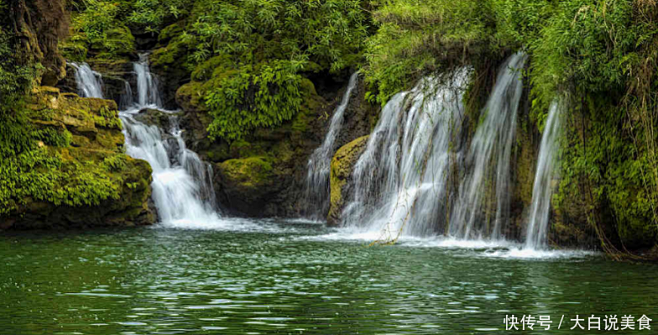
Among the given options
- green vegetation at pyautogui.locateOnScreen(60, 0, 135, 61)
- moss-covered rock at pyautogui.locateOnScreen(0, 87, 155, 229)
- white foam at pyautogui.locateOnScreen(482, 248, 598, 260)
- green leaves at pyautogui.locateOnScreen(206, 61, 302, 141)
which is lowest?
white foam at pyautogui.locateOnScreen(482, 248, 598, 260)

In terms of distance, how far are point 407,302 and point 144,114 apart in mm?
15402

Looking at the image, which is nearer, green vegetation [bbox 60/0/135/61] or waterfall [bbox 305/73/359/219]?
waterfall [bbox 305/73/359/219]

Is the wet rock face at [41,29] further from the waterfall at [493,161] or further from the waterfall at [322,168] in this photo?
the waterfall at [493,161]

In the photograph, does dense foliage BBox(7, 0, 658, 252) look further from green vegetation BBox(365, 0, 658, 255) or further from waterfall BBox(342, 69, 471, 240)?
waterfall BBox(342, 69, 471, 240)

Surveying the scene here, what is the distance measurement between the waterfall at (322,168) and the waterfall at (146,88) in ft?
17.6

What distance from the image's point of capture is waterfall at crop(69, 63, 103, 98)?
21531mm

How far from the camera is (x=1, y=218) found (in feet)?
52.7

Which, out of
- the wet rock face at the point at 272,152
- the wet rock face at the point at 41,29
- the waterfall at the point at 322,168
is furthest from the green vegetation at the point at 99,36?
the waterfall at the point at 322,168

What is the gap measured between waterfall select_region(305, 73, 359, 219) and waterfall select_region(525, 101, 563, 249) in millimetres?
8324

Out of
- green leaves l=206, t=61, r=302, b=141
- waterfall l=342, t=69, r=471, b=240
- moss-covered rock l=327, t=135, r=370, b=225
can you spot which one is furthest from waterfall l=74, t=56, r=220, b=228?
waterfall l=342, t=69, r=471, b=240

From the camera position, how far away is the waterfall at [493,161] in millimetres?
14008

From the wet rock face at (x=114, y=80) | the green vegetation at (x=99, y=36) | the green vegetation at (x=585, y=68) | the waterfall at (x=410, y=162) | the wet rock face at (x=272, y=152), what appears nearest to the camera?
the green vegetation at (x=585, y=68)

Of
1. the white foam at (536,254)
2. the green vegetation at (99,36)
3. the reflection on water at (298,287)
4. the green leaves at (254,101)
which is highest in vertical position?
the green vegetation at (99,36)

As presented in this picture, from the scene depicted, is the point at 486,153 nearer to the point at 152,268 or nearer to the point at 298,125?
the point at 152,268
